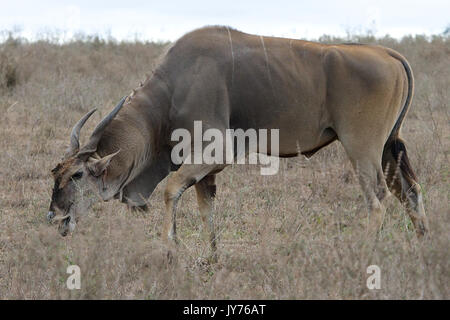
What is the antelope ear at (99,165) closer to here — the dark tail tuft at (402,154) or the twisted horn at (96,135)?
the twisted horn at (96,135)

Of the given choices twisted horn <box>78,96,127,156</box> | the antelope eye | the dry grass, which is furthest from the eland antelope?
the dry grass

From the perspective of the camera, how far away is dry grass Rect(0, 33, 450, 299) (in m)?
3.46

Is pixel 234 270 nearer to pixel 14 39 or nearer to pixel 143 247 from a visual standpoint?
pixel 143 247

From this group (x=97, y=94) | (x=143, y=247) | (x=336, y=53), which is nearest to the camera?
(x=143, y=247)

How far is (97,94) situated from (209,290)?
7.28 meters

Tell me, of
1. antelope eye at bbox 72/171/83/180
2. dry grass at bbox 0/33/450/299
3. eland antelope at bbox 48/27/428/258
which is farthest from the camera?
eland antelope at bbox 48/27/428/258

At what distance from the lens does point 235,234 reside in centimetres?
543

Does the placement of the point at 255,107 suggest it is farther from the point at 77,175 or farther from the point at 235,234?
the point at 77,175

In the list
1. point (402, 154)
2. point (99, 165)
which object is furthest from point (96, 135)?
point (402, 154)

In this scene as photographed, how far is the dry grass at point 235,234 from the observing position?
346 cm

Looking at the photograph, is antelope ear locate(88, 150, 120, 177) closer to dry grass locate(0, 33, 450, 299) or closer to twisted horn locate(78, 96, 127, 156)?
twisted horn locate(78, 96, 127, 156)

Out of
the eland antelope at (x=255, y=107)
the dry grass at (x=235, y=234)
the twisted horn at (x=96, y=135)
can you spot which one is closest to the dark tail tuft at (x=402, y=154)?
the eland antelope at (x=255, y=107)

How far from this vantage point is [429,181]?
6.12 metres

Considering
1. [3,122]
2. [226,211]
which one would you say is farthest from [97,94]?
[226,211]
